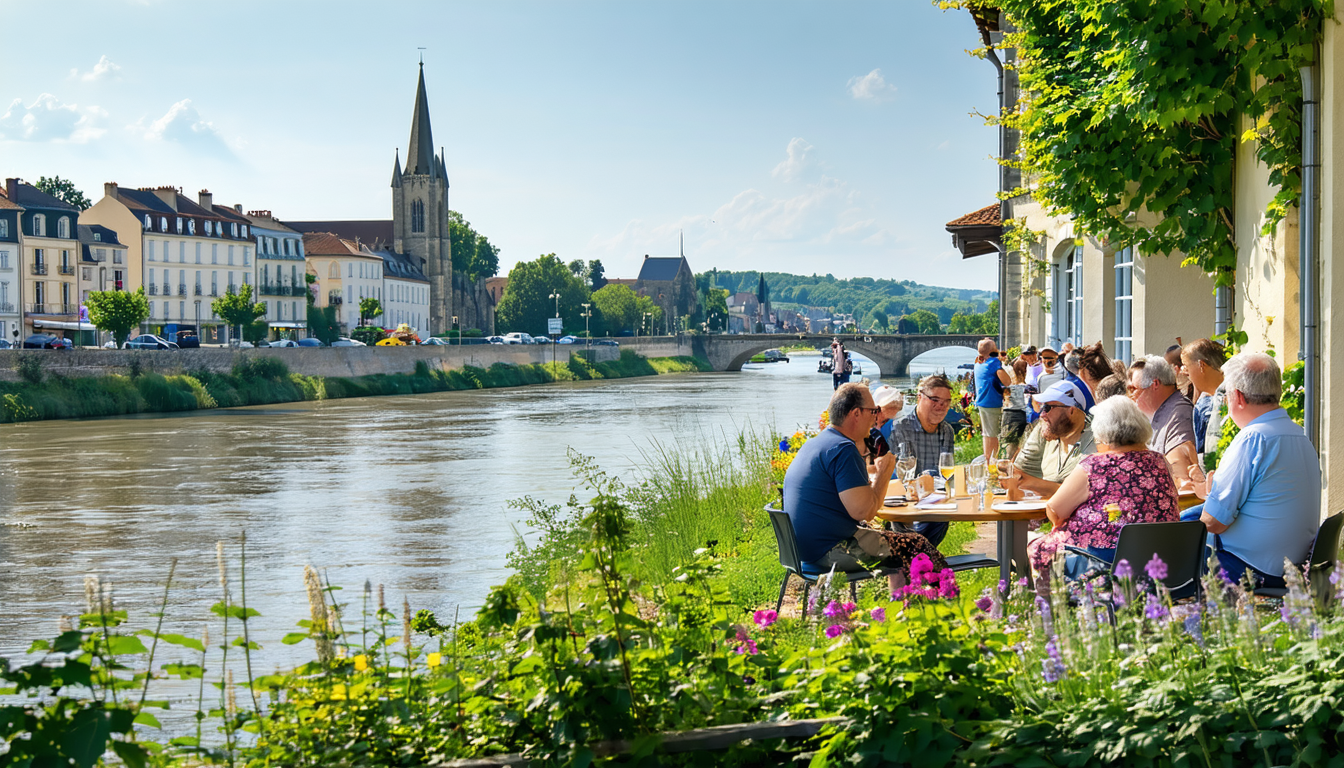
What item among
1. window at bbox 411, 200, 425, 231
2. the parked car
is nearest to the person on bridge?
the parked car

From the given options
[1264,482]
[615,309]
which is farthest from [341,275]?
[1264,482]

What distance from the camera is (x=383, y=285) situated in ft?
320

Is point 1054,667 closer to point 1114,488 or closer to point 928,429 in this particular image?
point 1114,488

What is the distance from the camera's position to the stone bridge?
81000mm

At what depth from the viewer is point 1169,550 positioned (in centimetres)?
464

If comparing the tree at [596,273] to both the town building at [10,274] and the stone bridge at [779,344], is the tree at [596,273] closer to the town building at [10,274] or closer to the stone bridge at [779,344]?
the stone bridge at [779,344]

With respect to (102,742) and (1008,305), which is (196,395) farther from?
(102,742)

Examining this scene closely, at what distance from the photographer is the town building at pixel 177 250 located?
72.7 metres

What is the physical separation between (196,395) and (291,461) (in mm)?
17987

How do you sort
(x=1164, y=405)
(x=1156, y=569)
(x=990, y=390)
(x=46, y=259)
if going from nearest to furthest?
(x=1156, y=569) < (x=1164, y=405) < (x=990, y=390) < (x=46, y=259)

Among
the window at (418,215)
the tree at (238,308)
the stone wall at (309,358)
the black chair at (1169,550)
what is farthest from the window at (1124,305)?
the window at (418,215)

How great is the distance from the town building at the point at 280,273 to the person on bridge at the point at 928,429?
254 feet

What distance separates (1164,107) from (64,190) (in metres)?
83.6

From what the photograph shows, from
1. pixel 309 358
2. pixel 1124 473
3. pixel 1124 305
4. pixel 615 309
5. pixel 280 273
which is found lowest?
pixel 1124 473
